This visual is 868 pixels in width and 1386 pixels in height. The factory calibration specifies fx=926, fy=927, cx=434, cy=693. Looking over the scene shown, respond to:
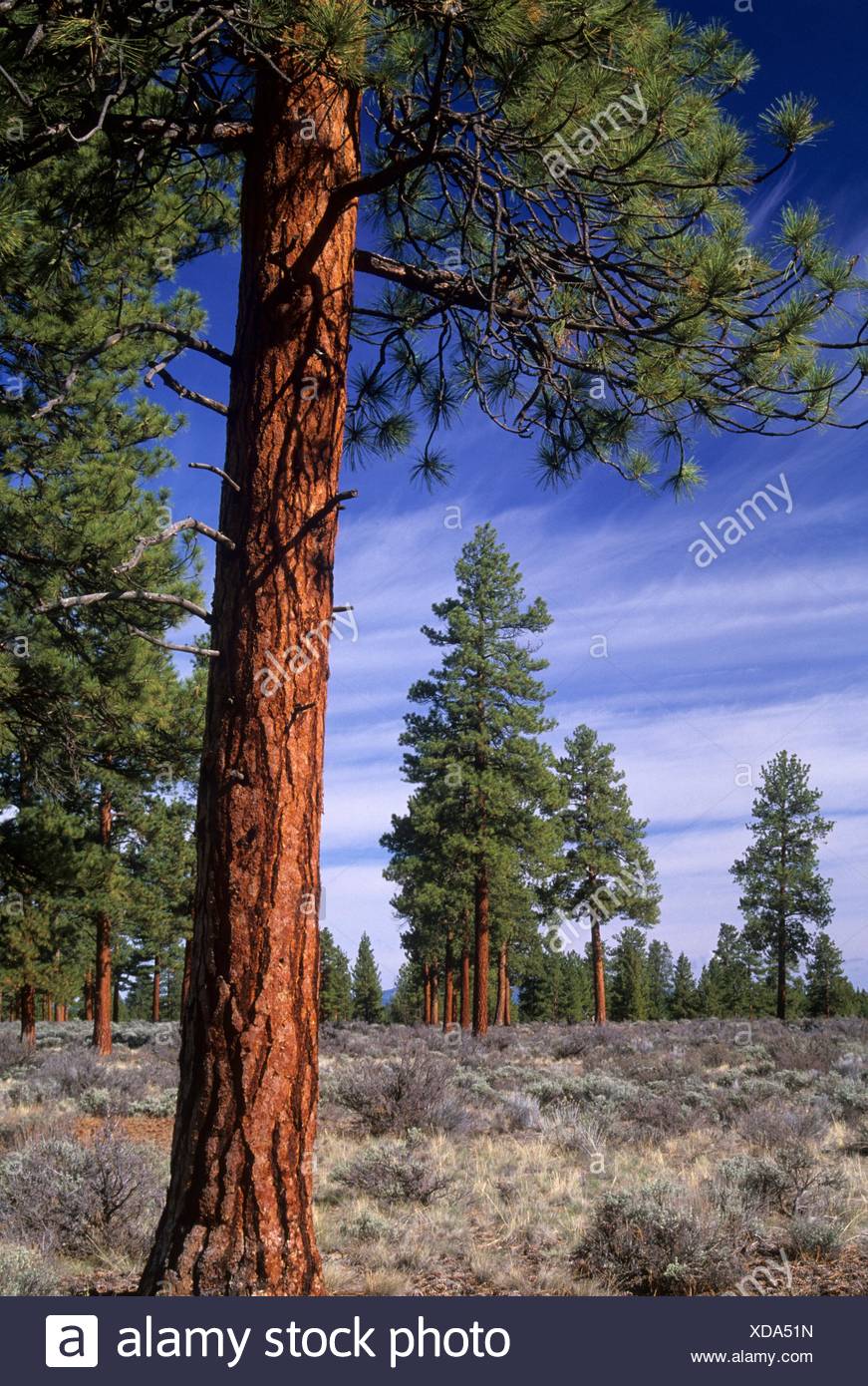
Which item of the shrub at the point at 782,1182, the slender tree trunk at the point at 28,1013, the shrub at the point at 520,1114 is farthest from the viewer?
the slender tree trunk at the point at 28,1013

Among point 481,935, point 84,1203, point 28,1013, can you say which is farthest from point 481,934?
point 84,1203

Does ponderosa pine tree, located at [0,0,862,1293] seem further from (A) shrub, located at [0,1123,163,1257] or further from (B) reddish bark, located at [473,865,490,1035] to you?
(B) reddish bark, located at [473,865,490,1035]

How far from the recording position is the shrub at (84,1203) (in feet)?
19.5

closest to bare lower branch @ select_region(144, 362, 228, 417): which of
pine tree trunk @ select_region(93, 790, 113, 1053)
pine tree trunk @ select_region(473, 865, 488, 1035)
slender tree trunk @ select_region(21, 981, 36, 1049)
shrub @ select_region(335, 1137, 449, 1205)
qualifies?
shrub @ select_region(335, 1137, 449, 1205)

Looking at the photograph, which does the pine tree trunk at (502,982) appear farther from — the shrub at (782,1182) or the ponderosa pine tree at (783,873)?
the shrub at (782,1182)

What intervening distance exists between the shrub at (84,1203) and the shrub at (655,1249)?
290cm

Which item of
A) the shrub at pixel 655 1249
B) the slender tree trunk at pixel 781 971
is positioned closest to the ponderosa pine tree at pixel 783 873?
the slender tree trunk at pixel 781 971

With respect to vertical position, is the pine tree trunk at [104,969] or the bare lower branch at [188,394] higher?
the bare lower branch at [188,394]

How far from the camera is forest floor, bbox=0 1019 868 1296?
18.5 ft

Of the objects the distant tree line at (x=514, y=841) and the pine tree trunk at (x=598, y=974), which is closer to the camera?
the distant tree line at (x=514, y=841)

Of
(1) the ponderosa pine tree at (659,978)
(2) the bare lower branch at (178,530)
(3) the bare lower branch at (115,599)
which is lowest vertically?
(1) the ponderosa pine tree at (659,978)

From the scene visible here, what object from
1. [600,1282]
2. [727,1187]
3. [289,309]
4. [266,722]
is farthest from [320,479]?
[727,1187]

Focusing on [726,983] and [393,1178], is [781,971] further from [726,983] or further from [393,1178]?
[393,1178]

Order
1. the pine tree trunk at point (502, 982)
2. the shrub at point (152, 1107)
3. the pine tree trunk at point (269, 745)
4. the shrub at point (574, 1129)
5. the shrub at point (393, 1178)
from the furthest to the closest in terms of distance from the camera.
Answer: the pine tree trunk at point (502, 982) → the shrub at point (152, 1107) → the shrub at point (574, 1129) → the shrub at point (393, 1178) → the pine tree trunk at point (269, 745)
